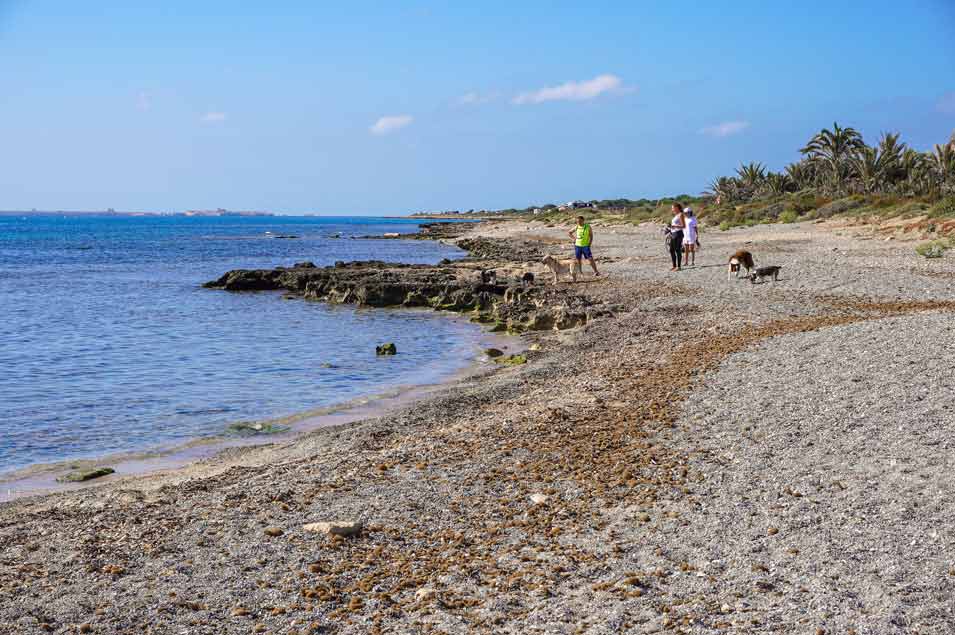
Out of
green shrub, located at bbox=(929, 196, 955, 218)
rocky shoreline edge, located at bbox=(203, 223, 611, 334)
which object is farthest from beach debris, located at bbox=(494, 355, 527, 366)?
green shrub, located at bbox=(929, 196, 955, 218)

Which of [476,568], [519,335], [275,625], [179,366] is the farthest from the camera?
[519,335]

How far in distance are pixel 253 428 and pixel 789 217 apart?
4078 cm

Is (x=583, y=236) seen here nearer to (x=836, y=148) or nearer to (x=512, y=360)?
(x=512, y=360)

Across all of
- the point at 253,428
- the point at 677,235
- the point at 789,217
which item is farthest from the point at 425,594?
the point at 789,217

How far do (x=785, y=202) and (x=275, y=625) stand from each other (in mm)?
52338

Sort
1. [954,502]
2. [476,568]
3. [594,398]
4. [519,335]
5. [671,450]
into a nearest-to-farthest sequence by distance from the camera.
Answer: [476,568] → [954,502] → [671,450] → [594,398] → [519,335]

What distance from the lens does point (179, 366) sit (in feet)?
55.6

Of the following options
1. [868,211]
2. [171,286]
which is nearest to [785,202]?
[868,211]

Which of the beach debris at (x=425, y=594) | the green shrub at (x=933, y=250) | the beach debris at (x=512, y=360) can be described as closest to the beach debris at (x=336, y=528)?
the beach debris at (x=425, y=594)

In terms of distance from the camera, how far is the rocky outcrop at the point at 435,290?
2003 cm

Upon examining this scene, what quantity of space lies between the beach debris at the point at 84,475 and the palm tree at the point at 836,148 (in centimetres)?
6012

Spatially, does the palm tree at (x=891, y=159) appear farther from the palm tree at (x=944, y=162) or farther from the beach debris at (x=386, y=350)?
the beach debris at (x=386, y=350)

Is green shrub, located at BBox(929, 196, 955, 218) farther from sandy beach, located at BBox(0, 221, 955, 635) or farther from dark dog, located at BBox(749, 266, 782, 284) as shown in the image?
sandy beach, located at BBox(0, 221, 955, 635)

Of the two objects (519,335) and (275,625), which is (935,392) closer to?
(275,625)
